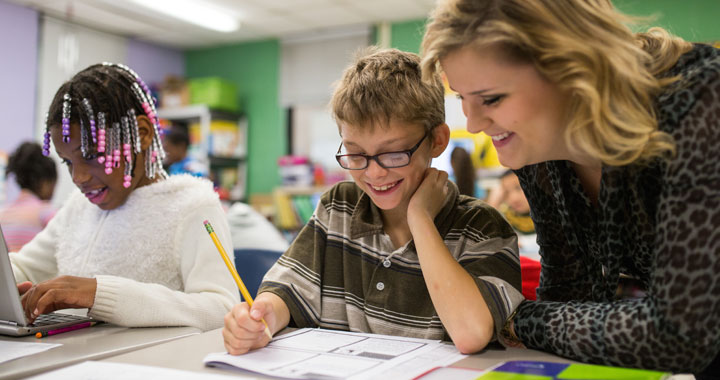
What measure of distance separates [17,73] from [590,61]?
545 centimetres

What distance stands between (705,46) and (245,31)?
5.48 metres

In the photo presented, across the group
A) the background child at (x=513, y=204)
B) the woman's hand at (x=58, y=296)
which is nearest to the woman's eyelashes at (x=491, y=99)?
the woman's hand at (x=58, y=296)

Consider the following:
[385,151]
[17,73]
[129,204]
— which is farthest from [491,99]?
[17,73]

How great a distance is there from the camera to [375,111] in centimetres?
114

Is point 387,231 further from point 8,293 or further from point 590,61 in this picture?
point 8,293

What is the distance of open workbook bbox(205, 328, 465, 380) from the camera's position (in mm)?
762

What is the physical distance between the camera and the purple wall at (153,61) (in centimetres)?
614

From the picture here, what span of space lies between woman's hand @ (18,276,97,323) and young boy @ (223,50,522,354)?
0.33m

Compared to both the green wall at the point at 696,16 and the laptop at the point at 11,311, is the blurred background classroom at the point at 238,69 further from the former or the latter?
the laptop at the point at 11,311

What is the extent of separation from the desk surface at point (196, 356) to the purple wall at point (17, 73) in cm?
487

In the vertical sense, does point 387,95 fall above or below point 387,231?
above

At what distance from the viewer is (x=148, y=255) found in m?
1.39

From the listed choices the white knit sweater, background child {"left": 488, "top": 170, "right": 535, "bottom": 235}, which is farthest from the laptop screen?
background child {"left": 488, "top": 170, "right": 535, "bottom": 235}

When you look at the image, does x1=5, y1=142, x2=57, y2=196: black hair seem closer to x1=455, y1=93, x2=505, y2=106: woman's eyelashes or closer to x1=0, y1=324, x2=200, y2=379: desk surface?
x1=0, y1=324, x2=200, y2=379: desk surface
